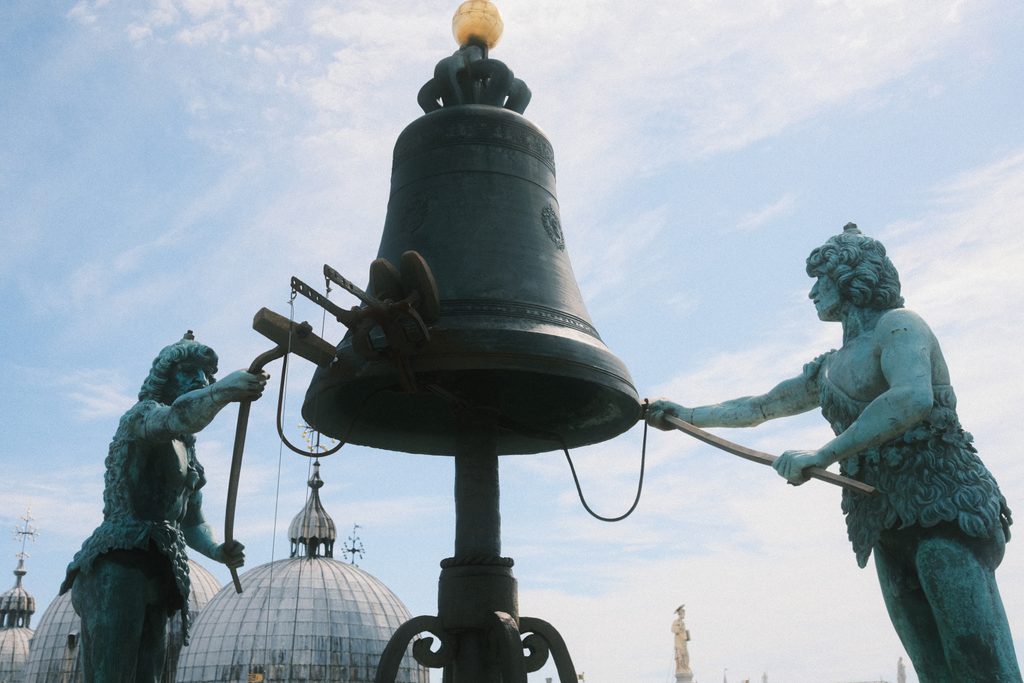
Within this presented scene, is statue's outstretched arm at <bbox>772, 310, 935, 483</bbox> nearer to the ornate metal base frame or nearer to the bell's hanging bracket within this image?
the ornate metal base frame

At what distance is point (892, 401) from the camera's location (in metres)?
5.25

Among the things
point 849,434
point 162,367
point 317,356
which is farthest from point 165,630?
point 849,434

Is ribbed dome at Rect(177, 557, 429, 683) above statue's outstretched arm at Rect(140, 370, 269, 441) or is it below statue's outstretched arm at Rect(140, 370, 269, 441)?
above

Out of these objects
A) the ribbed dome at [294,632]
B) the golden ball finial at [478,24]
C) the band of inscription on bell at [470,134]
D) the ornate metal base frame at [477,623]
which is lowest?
the ornate metal base frame at [477,623]

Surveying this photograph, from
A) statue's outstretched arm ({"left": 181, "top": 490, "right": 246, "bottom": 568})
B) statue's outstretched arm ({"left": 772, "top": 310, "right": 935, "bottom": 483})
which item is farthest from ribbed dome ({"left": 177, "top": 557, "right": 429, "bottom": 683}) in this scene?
statue's outstretched arm ({"left": 772, "top": 310, "right": 935, "bottom": 483})

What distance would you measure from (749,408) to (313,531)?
64197 mm

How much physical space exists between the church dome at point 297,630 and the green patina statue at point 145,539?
5046 centimetres

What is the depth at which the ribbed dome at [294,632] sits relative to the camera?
5672cm

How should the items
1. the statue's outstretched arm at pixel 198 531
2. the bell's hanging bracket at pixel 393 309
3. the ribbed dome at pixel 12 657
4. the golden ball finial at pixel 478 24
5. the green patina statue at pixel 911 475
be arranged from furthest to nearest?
the ribbed dome at pixel 12 657 → the golden ball finial at pixel 478 24 → the statue's outstretched arm at pixel 198 531 → the bell's hanging bracket at pixel 393 309 → the green patina statue at pixel 911 475

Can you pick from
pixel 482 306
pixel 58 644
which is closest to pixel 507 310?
pixel 482 306

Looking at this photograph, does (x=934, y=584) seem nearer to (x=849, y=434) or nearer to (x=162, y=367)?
(x=849, y=434)

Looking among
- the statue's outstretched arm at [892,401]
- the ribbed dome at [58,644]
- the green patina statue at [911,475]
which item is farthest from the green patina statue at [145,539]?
the ribbed dome at [58,644]

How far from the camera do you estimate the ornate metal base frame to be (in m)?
5.74

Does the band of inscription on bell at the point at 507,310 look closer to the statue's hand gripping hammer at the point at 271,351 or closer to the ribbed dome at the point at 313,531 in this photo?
the statue's hand gripping hammer at the point at 271,351
